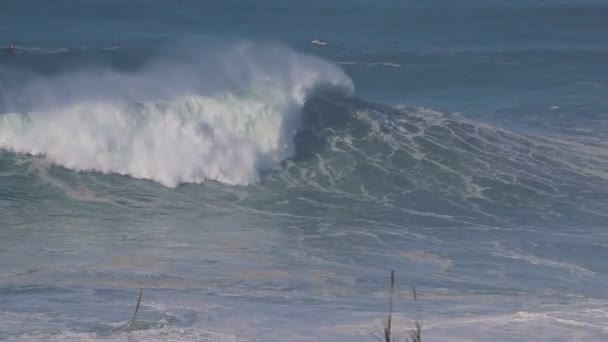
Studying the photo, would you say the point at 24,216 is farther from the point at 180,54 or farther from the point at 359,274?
the point at 180,54

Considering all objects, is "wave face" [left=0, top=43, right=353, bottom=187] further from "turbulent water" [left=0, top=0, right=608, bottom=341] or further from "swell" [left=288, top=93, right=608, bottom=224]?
"swell" [left=288, top=93, right=608, bottom=224]

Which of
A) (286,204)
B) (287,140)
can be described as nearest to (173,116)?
(287,140)

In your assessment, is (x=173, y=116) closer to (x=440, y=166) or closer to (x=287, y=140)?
(x=287, y=140)

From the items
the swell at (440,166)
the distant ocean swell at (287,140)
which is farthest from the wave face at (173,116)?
the swell at (440,166)

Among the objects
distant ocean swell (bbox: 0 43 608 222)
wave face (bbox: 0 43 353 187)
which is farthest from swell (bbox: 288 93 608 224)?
wave face (bbox: 0 43 353 187)

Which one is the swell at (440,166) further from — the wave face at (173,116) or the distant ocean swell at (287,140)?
the wave face at (173,116)
